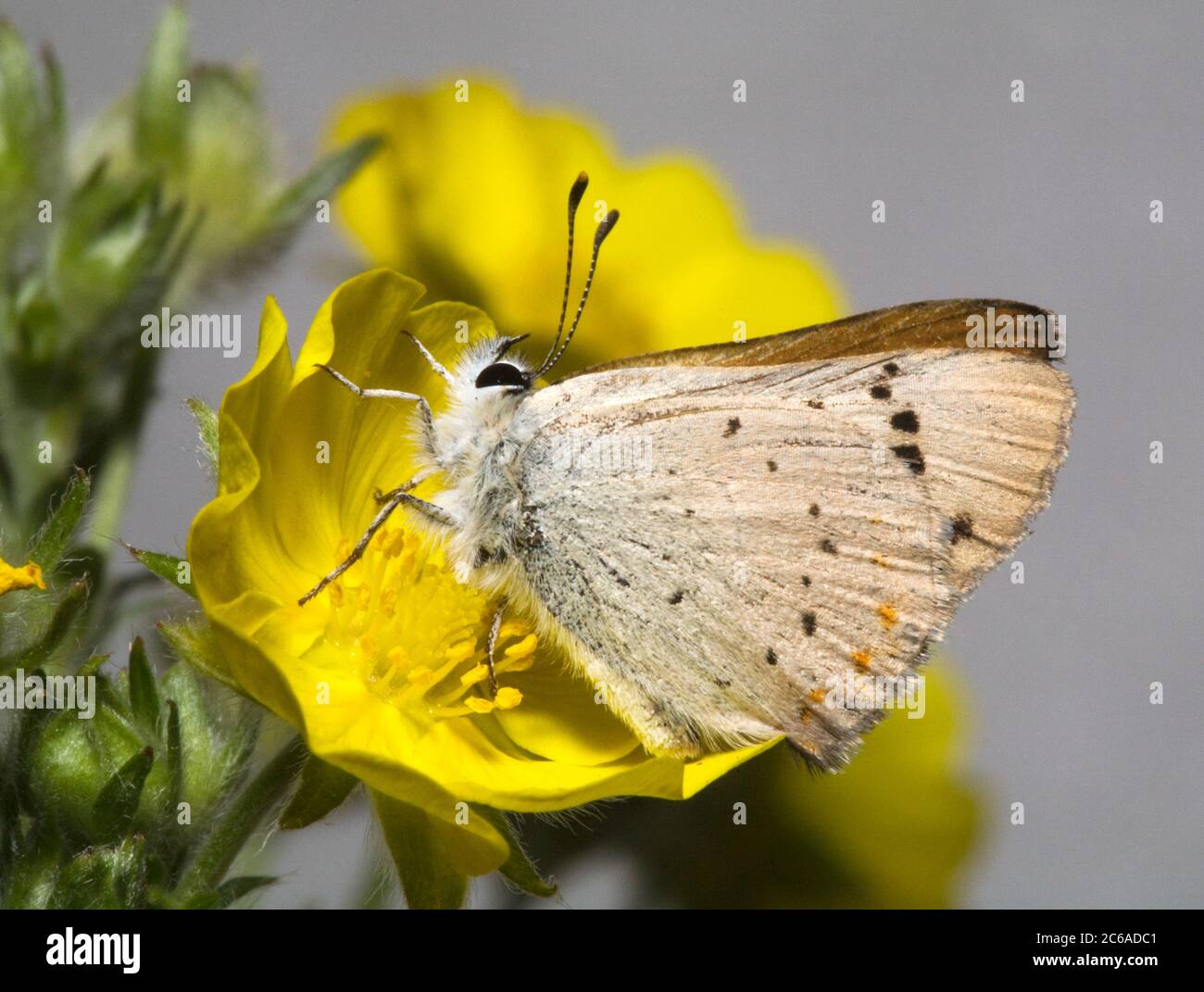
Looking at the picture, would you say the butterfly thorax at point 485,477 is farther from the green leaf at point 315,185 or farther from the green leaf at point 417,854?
the green leaf at point 315,185

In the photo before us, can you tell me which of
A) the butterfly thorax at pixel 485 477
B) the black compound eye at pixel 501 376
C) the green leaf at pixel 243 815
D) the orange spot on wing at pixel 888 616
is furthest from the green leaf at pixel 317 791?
the orange spot on wing at pixel 888 616

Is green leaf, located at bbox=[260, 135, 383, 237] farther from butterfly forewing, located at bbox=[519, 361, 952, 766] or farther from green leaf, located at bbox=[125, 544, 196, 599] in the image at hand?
green leaf, located at bbox=[125, 544, 196, 599]

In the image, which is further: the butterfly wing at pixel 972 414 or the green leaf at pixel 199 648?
the butterfly wing at pixel 972 414

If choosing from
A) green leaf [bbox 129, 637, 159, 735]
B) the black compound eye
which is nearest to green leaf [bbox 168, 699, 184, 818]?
green leaf [bbox 129, 637, 159, 735]
